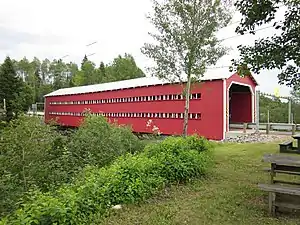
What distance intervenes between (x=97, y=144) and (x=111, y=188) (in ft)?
18.2

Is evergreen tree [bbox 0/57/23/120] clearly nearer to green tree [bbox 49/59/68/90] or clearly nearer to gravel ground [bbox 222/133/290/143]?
gravel ground [bbox 222/133/290/143]

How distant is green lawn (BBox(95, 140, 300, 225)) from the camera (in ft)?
11.7

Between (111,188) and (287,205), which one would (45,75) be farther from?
(287,205)

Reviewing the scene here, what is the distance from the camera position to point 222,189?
4926mm

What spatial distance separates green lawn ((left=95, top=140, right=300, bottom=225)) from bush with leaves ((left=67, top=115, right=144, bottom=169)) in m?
3.81

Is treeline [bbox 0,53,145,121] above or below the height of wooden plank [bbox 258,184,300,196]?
above

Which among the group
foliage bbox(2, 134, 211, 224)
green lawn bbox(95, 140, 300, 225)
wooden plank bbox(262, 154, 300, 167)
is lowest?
green lawn bbox(95, 140, 300, 225)

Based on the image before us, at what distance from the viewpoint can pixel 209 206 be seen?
13.3ft

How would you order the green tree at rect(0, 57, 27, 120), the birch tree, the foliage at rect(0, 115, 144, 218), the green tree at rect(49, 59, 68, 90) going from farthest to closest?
the green tree at rect(49, 59, 68, 90) → the green tree at rect(0, 57, 27, 120) → the birch tree → the foliage at rect(0, 115, 144, 218)

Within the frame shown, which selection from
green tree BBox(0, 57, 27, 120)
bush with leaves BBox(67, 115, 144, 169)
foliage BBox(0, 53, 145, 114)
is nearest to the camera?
bush with leaves BBox(67, 115, 144, 169)

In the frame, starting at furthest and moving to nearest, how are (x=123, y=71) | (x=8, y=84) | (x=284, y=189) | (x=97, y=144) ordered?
(x=123, y=71) → (x=8, y=84) → (x=97, y=144) → (x=284, y=189)

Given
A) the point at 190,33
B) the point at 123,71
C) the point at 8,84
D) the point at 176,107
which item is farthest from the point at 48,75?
the point at 190,33

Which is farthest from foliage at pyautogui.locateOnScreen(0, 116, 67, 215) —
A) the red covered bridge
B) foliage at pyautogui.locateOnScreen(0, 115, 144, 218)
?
the red covered bridge

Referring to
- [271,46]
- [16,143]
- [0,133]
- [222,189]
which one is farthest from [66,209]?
[0,133]
